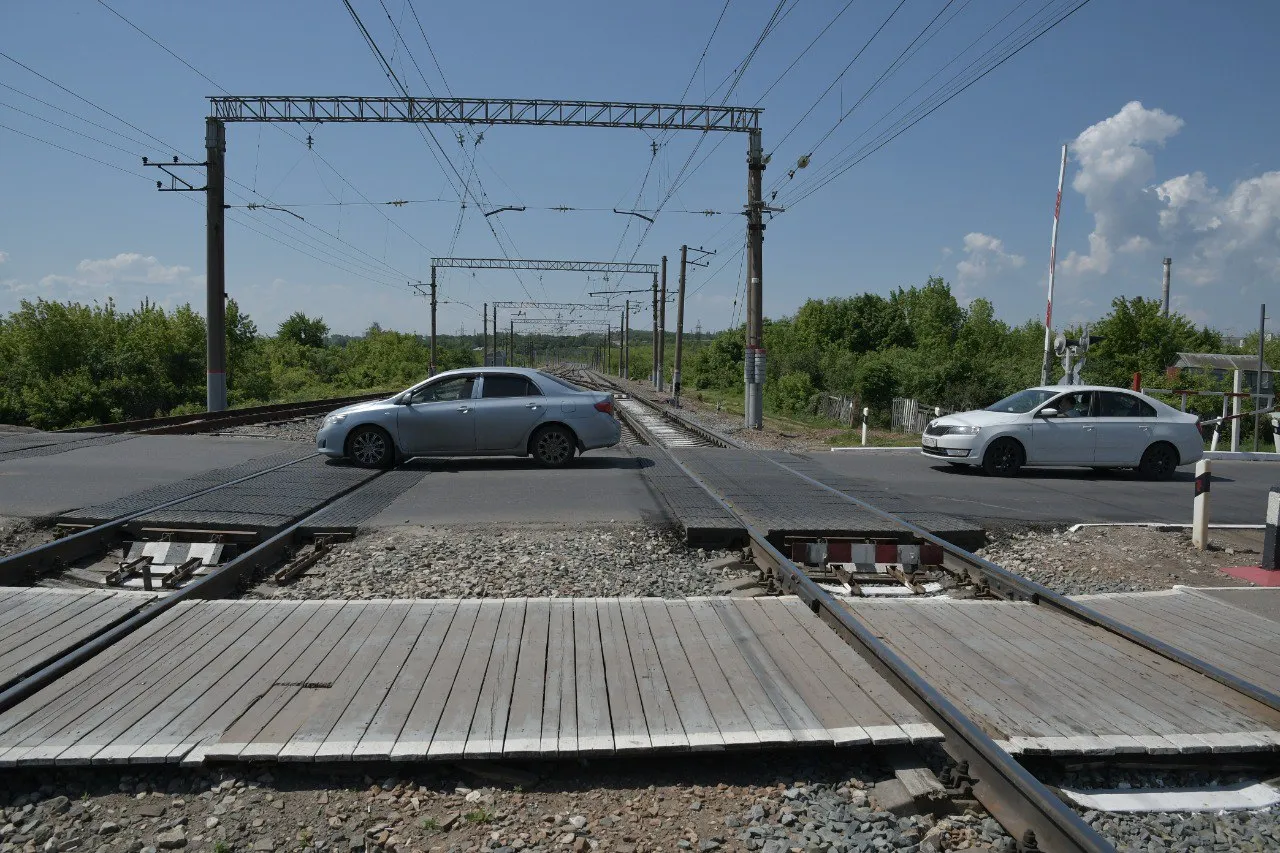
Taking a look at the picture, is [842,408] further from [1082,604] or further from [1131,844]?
[1131,844]

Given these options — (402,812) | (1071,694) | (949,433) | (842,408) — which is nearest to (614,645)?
(402,812)

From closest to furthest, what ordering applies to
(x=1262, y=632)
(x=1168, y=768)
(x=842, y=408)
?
(x=1168, y=768) < (x=1262, y=632) < (x=842, y=408)

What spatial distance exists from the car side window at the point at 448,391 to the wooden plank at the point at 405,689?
8.49m

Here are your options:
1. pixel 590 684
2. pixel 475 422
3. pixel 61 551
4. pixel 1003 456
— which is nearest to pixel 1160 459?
pixel 1003 456

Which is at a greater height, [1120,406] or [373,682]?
[1120,406]

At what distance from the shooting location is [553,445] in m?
15.0

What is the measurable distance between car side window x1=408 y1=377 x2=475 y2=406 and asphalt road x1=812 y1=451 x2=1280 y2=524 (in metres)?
6.25

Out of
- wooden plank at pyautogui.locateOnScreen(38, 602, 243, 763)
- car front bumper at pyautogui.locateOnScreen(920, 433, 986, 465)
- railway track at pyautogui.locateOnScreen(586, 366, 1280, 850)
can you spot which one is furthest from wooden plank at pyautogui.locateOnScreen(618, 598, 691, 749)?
car front bumper at pyautogui.locateOnScreen(920, 433, 986, 465)

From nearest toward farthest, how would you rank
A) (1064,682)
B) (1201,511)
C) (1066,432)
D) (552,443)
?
(1064,682) → (1201,511) → (552,443) → (1066,432)

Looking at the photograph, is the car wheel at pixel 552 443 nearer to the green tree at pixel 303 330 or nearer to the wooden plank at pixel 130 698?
the wooden plank at pixel 130 698

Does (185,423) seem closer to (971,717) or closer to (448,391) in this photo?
(448,391)

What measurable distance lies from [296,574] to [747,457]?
10.7 metres

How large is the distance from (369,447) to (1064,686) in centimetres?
1143

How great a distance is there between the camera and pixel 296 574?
8141mm
